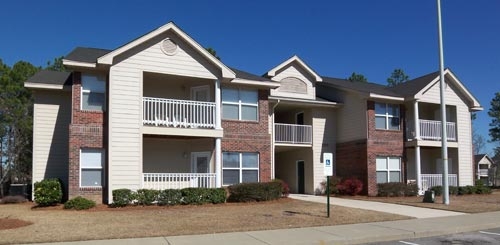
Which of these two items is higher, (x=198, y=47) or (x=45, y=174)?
(x=198, y=47)

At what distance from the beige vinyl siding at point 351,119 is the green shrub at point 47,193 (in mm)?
16680

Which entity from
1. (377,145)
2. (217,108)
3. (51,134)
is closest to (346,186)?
(377,145)

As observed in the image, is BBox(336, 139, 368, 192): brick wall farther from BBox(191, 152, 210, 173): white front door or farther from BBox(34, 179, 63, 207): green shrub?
BBox(34, 179, 63, 207): green shrub

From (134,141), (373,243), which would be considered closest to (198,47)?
(134,141)

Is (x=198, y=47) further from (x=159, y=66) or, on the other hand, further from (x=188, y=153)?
(x=188, y=153)

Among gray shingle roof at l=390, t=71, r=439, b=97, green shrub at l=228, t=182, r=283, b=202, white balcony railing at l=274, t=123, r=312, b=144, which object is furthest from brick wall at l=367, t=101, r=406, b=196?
green shrub at l=228, t=182, r=283, b=202

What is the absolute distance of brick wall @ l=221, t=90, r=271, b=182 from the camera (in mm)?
24406

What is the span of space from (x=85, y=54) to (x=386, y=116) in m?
17.2

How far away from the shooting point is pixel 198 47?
22.9 meters

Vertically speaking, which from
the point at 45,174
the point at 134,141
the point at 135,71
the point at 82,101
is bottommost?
the point at 45,174

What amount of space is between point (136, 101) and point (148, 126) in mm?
1205

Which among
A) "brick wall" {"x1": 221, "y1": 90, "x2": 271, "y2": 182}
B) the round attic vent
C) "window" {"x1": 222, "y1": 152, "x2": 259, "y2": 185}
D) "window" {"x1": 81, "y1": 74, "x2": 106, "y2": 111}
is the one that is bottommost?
"window" {"x1": 222, "y1": 152, "x2": 259, "y2": 185}

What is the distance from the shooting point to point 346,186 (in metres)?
28.0

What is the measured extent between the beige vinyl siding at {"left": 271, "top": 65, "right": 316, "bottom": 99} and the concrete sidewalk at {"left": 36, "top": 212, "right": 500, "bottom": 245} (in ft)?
46.2
